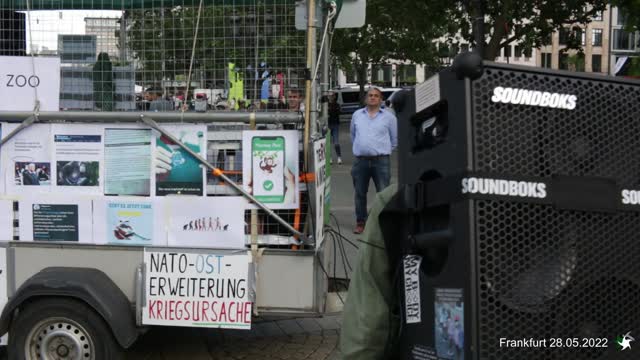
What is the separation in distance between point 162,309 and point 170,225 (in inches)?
20.4

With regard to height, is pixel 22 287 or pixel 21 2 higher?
pixel 21 2

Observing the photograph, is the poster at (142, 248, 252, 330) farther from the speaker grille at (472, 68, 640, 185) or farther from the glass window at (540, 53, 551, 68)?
the glass window at (540, 53, 551, 68)

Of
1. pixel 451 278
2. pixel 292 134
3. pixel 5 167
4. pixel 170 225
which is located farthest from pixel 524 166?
pixel 5 167

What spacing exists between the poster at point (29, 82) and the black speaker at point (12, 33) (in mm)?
155

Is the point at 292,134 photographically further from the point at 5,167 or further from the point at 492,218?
the point at 492,218

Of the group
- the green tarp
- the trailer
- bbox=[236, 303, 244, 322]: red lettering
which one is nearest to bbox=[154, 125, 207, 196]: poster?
the trailer

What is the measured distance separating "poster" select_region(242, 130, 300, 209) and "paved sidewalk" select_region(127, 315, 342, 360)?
1.44 metres

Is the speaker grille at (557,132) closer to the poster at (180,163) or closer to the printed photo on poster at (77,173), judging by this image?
the poster at (180,163)

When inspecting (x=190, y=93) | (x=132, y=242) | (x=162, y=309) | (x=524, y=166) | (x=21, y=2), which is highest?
(x=21, y=2)

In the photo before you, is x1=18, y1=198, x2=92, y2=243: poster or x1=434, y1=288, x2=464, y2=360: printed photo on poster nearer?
x1=434, y1=288, x2=464, y2=360: printed photo on poster

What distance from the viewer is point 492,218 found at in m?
1.37

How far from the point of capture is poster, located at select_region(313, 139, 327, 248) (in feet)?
14.0

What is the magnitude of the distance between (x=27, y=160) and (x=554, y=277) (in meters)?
3.75

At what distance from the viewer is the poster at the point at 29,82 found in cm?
435
